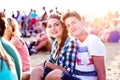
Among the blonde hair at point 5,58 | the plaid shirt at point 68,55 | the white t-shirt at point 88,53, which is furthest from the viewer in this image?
the plaid shirt at point 68,55

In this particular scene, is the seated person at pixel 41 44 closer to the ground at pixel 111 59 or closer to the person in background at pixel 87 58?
the ground at pixel 111 59

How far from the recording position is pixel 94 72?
134 inches

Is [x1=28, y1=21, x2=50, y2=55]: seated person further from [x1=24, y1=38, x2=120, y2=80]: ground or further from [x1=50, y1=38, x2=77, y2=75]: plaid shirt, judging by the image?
[x1=50, y1=38, x2=77, y2=75]: plaid shirt

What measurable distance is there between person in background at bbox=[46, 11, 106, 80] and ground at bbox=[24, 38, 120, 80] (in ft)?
8.13

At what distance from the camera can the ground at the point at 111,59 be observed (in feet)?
20.3

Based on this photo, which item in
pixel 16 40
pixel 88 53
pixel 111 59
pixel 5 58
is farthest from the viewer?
pixel 111 59

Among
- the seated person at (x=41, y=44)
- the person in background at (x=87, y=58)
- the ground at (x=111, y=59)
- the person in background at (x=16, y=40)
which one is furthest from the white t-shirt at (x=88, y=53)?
the seated person at (x=41, y=44)

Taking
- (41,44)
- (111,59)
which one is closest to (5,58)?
(111,59)

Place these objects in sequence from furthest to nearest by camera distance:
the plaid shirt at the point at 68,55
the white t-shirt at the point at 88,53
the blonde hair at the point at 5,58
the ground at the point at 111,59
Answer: the ground at the point at 111,59, the plaid shirt at the point at 68,55, the white t-shirt at the point at 88,53, the blonde hair at the point at 5,58

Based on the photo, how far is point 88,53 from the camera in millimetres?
3355

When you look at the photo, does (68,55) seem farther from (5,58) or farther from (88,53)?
(5,58)

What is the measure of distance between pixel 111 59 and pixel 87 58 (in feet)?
14.8

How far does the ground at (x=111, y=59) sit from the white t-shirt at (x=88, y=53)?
251 cm

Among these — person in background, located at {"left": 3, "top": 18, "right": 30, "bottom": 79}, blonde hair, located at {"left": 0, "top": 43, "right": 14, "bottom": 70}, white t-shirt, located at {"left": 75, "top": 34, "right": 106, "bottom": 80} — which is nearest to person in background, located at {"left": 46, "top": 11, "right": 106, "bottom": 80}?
white t-shirt, located at {"left": 75, "top": 34, "right": 106, "bottom": 80}
